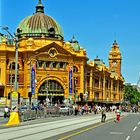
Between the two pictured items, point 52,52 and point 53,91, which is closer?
point 53,91

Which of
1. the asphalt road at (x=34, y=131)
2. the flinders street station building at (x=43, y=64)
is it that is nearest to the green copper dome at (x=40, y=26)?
the flinders street station building at (x=43, y=64)

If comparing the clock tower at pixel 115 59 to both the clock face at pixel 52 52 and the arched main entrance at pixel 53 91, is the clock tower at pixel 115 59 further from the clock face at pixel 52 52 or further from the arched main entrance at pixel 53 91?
the clock face at pixel 52 52

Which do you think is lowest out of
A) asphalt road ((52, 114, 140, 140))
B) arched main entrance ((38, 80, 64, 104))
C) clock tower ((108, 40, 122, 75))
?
asphalt road ((52, 114, 140, 140))

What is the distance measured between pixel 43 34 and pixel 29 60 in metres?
12.3

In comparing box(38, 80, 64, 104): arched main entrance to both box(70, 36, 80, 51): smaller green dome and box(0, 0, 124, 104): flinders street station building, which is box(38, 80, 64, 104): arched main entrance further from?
box(70, 36, 80, 51): smaller green dome

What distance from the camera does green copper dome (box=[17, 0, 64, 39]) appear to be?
12025cm

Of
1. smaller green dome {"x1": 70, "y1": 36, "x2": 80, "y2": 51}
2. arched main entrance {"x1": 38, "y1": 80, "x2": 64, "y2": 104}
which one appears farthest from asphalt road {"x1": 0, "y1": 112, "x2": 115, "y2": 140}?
smaller green dome {"x1": 70, "y1": 36, "x2": 80, "y2": 51}

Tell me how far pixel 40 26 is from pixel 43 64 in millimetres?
13404

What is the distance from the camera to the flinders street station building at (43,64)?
10844 centimetres

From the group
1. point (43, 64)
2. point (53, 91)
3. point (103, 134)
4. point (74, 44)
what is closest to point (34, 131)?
point (103, 134)

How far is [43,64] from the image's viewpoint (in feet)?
368

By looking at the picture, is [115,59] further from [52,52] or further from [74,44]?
[52,52]

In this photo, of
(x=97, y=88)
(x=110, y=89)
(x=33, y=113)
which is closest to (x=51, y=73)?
(x=97, y=88)

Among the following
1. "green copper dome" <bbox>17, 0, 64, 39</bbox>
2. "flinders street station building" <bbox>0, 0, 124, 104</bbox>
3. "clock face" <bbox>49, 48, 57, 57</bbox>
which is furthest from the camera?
"green copper dome" <bbox>17, 0, 64, 39</bbox>
